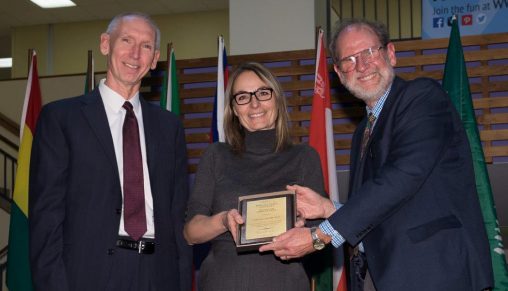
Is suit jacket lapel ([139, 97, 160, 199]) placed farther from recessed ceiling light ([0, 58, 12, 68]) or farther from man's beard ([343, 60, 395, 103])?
recessed ceiling light ([0, 58, 12, 68])

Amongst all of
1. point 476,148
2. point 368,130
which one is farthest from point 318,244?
point 476,148

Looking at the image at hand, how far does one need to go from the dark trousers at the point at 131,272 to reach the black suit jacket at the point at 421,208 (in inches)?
27.5

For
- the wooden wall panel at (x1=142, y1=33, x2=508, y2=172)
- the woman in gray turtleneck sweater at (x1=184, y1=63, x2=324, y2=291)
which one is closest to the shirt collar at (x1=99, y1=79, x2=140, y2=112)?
the woman in gray turtleneck sweater at (x1=184, y1=63, x2=324, y2=291)

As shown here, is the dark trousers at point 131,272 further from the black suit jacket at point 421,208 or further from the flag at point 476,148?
the flag at point 476,148

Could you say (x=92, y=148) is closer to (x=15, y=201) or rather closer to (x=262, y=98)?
(x=262, y=98)

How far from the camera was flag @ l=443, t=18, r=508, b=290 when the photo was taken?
4.39 m

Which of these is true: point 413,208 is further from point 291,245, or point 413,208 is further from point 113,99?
point 113,99

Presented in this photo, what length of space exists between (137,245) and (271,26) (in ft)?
19.0

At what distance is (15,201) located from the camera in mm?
5699

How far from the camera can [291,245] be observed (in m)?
2.57

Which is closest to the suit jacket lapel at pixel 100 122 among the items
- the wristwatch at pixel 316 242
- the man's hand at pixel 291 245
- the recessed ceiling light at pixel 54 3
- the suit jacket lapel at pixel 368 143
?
the man's hand at pixel 291 245

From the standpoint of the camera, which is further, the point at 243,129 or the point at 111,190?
the point at 243,129

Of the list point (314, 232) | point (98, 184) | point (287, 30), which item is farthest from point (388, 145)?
point (287, 30)

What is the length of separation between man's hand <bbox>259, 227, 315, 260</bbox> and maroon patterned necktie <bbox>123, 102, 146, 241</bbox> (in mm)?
464
